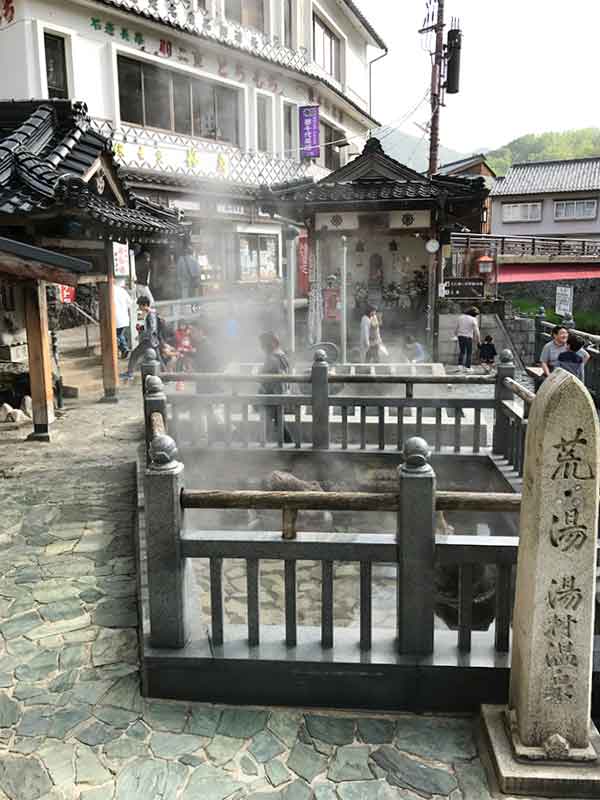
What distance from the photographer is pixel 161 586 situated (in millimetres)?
4500

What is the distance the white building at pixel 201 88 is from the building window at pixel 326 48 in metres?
0.12

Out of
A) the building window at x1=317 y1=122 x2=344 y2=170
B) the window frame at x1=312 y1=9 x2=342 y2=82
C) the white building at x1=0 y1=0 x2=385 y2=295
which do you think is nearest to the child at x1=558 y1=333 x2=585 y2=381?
the white building at x1=0 y1=0 x2=385 y2=295

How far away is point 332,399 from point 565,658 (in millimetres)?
5852

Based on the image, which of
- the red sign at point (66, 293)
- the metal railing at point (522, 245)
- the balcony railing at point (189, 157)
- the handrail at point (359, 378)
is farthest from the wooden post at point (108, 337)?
the metal railing at point (522, 245)

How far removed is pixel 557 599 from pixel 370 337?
13895 millimetres

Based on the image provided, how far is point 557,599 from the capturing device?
146 inches

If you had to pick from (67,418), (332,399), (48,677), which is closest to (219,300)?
(67,418)

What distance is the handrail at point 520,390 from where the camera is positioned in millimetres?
7453

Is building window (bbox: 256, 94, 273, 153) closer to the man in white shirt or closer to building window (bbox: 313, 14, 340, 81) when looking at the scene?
building window (bbox: 313, 14, 340, 81)

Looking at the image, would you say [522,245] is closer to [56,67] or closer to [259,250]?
[259,250]

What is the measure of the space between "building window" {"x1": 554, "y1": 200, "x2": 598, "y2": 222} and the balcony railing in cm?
3084

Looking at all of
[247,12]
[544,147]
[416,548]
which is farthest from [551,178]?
[544,147]

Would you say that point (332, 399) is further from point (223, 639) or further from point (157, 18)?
point (157, 18)

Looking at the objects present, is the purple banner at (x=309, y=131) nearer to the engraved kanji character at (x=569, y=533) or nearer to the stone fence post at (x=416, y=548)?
the stone fence post at (x=416, y=548)
